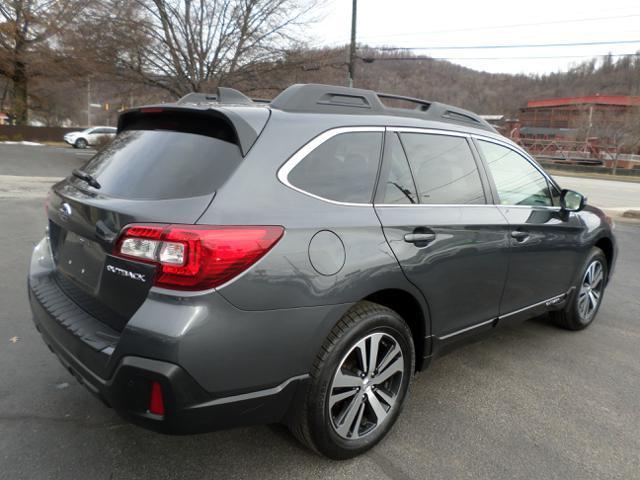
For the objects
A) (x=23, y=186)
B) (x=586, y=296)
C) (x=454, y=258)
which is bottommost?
(x=23, y=186)

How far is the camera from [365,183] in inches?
101

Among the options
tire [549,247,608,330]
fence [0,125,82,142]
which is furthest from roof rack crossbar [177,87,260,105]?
fence [0,125,82,142]

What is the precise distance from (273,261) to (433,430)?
1.49 meters

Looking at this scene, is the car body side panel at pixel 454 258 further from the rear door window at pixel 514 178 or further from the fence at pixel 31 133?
the fence at pixel 31 133

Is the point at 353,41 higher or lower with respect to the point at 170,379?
higher

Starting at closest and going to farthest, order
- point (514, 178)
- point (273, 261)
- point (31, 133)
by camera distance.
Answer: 1. point (273, 261)
2. point (514, 178)
3. point (31, 133)

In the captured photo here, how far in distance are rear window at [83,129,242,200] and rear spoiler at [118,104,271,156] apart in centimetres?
3

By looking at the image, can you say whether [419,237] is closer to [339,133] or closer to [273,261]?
[339,133]

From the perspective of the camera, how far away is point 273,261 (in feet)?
6.73

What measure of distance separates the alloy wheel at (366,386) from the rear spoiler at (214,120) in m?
1.10

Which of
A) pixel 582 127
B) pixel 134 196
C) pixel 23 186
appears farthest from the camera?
pixel 582 127

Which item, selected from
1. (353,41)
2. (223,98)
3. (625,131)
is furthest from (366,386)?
(625,131)

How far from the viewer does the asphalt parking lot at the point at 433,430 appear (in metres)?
2.43

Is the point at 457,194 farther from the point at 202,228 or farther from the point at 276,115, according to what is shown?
the point at 202,228
